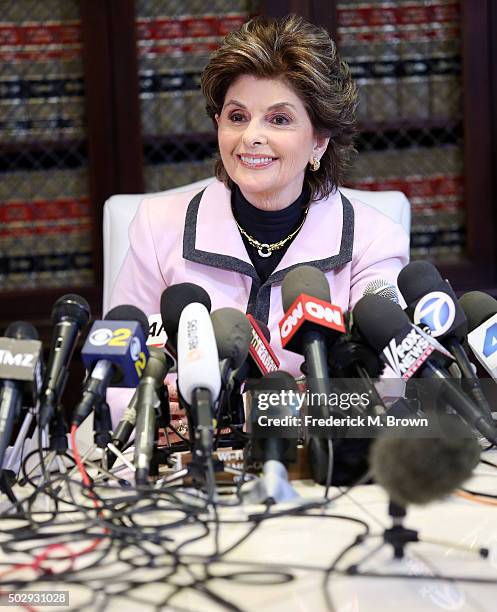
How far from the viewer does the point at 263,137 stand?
1.91 meters

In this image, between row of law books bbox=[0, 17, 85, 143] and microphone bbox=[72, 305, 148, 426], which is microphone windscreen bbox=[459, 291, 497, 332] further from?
Answer: row of law books bbox=[0, 17, 85, 143]

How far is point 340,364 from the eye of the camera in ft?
3.91

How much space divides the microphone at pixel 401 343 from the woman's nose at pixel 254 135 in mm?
807

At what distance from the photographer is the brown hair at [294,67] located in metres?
1.90

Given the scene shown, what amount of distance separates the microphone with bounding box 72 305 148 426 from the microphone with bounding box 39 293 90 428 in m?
0.02

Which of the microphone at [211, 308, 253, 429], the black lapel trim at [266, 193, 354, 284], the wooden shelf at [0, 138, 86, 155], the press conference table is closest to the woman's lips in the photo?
the black lapel trim at [266, 193, 354, 284]

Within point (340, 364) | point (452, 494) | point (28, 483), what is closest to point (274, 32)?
point (340, 364)

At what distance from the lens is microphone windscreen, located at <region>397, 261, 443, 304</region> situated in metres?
1.27

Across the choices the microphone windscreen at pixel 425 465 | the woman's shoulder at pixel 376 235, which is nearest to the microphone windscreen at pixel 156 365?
the microphone windscreen at pixel 425 465

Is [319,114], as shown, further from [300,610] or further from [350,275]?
[300,610]

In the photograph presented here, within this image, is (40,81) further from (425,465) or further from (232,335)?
(425,465)

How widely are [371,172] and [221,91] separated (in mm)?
1262

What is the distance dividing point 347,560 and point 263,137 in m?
→ 1.13

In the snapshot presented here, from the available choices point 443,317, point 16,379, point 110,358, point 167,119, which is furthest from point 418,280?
point 167,119
